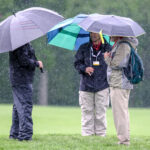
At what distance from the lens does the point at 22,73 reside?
6523 millimetres

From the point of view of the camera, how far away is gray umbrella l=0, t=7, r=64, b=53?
616cm

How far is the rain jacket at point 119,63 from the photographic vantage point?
6.10 metres

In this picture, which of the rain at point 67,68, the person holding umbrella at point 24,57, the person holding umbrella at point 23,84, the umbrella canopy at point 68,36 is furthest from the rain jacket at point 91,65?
the rain at point 67,68

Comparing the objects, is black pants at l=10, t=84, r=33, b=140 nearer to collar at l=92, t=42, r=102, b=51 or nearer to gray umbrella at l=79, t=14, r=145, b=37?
gray umbrella at l=79, t=14, r=145, b=37

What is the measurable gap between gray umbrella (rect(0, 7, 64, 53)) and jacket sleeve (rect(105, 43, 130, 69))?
0.97 metres

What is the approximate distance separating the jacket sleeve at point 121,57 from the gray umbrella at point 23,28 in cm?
97

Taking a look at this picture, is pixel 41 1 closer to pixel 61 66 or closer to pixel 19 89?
pixel 61 66

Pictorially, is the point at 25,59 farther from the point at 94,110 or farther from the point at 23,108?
the point at 94,110

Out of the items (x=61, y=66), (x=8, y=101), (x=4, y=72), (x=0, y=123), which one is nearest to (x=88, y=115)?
(x=0, y=123)

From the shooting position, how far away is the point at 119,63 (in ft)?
20.0

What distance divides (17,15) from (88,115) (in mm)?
1953

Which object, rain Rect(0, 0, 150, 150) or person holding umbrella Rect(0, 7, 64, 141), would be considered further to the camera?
Result: rain Rect(0, 0, 150, 150)

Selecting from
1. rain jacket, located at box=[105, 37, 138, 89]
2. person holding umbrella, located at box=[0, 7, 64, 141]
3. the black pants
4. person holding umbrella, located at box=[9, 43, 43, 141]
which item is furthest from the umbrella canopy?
rain jacket, located at box=[105, 37, 138, 89]

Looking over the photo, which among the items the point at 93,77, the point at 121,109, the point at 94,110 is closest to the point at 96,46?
the point at 93,77
